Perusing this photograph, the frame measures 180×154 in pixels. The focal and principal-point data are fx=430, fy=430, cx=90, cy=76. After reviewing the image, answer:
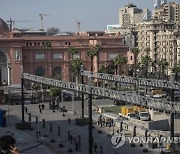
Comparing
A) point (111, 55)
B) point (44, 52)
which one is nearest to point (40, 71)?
point (44, 52)

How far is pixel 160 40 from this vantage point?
334ft

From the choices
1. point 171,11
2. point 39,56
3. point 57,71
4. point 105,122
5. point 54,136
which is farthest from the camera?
point 171,11

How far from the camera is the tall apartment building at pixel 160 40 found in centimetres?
9694

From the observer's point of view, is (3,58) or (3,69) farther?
(3,69)

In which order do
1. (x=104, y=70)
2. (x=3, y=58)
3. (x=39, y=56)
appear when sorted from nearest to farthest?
(x=104, y=70)
(x=3, y=58)
(x=39, y=56)

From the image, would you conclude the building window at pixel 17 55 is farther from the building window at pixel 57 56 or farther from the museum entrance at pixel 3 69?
the building window at pixel 57 56

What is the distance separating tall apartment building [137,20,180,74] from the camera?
96.9 metres

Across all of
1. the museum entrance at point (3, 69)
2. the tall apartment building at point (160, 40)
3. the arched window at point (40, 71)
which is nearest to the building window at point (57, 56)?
the arched window at point (40, 71)

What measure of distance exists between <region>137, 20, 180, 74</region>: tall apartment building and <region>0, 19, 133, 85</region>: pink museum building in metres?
16.2

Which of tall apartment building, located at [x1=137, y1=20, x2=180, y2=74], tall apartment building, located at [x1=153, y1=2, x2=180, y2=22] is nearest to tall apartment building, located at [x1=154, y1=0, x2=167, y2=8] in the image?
tall apartment building, located at [x1=153, y1=2, x2=180, y2=22]

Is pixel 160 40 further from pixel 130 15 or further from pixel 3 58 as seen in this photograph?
pixel 130 15

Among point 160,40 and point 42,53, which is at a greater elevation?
point 160,40

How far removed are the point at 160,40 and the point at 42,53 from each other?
112ft

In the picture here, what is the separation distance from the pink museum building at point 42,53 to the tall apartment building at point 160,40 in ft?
53.0
